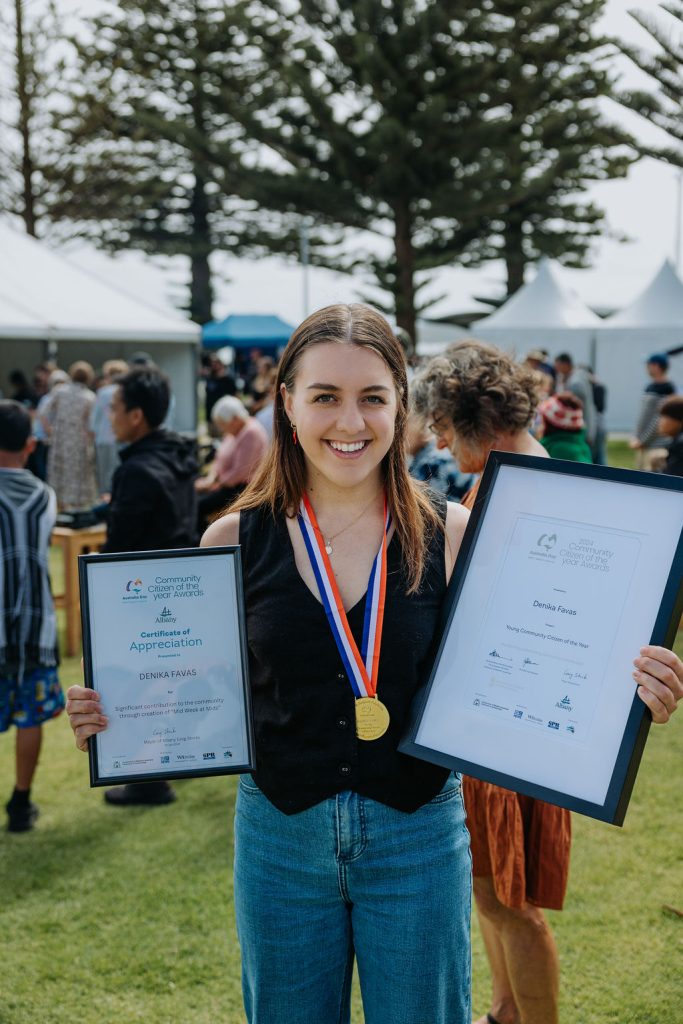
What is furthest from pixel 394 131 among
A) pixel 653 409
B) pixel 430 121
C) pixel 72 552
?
pixel 72 552

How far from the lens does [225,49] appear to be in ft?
81.9

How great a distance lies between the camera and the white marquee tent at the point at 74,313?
40.2 feet

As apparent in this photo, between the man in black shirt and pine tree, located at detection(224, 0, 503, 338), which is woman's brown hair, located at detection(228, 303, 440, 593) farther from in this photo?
pine tree, located at detection(224, 0, 503, 338)

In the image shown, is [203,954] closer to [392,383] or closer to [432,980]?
[432,980]

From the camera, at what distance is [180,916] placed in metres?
3.14

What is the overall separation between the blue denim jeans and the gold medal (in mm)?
107

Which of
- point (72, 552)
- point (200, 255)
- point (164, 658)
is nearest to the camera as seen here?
point (164, 658)

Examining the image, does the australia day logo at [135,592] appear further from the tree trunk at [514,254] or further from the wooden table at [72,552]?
the tree trunk at [514,254]

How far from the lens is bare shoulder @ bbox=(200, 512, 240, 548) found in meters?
1.70

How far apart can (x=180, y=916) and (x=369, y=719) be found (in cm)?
200

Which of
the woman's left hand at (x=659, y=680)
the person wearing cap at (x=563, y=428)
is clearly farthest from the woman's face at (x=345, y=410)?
the person wearing cap at (x=563, y=428)

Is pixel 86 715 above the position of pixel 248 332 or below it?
above

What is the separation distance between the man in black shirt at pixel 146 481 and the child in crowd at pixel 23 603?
0.32 m

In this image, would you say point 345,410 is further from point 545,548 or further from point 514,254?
point 514,254
